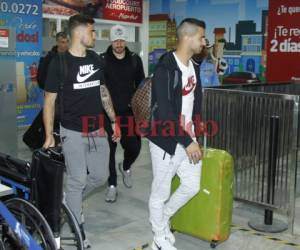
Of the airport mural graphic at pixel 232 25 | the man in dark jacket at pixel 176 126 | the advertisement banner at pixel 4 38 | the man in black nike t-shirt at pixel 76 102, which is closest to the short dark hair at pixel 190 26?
the man in dark jacket at pixel 176 126

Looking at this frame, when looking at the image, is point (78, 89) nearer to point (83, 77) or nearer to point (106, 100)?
point (83, 77)

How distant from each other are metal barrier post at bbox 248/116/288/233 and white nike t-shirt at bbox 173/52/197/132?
0.77m

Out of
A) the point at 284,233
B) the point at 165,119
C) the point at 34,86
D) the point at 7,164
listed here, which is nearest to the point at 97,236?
the point at 7,164

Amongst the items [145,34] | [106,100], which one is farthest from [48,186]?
[145,34]

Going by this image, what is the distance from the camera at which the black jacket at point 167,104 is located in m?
2.55

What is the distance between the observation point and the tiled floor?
3.02 metres

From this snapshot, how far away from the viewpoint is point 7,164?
256cm

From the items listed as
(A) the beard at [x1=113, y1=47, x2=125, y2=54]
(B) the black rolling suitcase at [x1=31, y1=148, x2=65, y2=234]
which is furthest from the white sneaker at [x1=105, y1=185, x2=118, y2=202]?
(B) the black rolling suitcase at [x1=31, y1=148, x2=65, y2=234]

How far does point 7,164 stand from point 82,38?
0.86 metres

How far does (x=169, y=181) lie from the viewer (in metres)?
2.71

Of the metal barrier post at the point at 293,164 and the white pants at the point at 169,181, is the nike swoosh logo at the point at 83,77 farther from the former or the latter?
the metal barrier post at the point at 293,164

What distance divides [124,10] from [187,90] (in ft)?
23.1

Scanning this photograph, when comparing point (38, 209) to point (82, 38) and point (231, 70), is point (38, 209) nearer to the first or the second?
point (82, 38)

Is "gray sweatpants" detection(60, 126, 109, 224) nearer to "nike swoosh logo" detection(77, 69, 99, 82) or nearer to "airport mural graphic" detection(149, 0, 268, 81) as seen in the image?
"nike swoosh logo" detection(77, 69, 99, 82)
